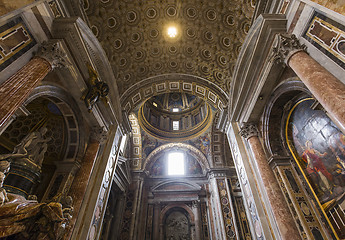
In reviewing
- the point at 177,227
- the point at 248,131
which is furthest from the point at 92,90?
the point at 177,227

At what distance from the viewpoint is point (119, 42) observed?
754 cm

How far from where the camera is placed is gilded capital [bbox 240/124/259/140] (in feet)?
21.0

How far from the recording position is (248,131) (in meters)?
6.52

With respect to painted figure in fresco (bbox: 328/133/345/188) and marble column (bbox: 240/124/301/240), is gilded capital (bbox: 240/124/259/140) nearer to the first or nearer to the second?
marble column (bbox: 240/124/301/240)

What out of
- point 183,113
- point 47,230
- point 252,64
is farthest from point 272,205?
point 183,113

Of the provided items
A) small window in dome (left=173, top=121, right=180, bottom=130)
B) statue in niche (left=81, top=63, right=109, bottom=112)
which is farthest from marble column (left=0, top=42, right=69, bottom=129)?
small window in dome (left=173, top=121, right=180, bottom=130)

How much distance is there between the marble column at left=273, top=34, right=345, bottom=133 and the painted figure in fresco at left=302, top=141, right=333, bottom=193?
2.02 m

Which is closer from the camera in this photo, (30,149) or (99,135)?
(30,149)

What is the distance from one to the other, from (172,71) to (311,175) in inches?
282

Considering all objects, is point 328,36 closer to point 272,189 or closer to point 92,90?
point 272,189

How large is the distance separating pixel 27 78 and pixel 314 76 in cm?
557

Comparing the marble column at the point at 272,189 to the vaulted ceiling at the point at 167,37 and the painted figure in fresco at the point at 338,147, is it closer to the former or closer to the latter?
the painted figure in fresco at the point at 338,147

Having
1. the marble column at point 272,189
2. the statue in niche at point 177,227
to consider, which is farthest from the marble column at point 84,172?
the statue in niche at point 177,227

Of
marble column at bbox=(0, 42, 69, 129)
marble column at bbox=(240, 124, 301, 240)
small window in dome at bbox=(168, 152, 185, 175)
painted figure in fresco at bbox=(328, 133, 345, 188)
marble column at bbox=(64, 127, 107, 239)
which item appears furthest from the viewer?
small window in dome at bbox=(168, 152, 185, 175)
